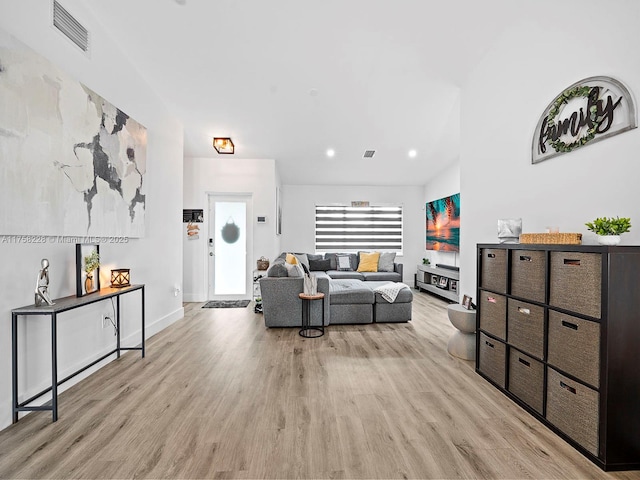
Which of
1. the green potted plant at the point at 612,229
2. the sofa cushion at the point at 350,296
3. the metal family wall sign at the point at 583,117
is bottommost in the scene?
the sofa cushion at the point at 350,296

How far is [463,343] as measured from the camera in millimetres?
3248

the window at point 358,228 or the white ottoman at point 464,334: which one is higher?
the window at point 358,228

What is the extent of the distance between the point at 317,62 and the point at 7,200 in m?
3.10

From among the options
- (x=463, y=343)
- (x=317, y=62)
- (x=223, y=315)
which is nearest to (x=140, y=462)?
(x=463, y=343)

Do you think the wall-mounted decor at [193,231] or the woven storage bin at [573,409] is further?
the wall-mounted decor at [193,231]

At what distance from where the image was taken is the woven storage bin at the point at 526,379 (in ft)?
7.00

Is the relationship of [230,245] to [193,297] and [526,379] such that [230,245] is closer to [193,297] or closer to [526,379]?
[193,297]

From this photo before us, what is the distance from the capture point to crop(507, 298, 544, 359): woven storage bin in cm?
215

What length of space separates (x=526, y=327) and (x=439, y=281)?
456 cm

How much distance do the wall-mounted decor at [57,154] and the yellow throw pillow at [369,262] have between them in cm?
500

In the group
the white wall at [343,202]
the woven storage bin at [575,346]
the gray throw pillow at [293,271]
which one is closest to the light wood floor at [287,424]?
the woven storage bin at [575,346]

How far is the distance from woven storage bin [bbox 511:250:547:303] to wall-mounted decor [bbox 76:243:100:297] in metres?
3.48

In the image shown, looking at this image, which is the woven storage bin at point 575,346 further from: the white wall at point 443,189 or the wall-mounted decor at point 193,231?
the wall-mounted decor at point 193,231

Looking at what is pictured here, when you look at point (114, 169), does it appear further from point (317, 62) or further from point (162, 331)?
point (317, 62)
